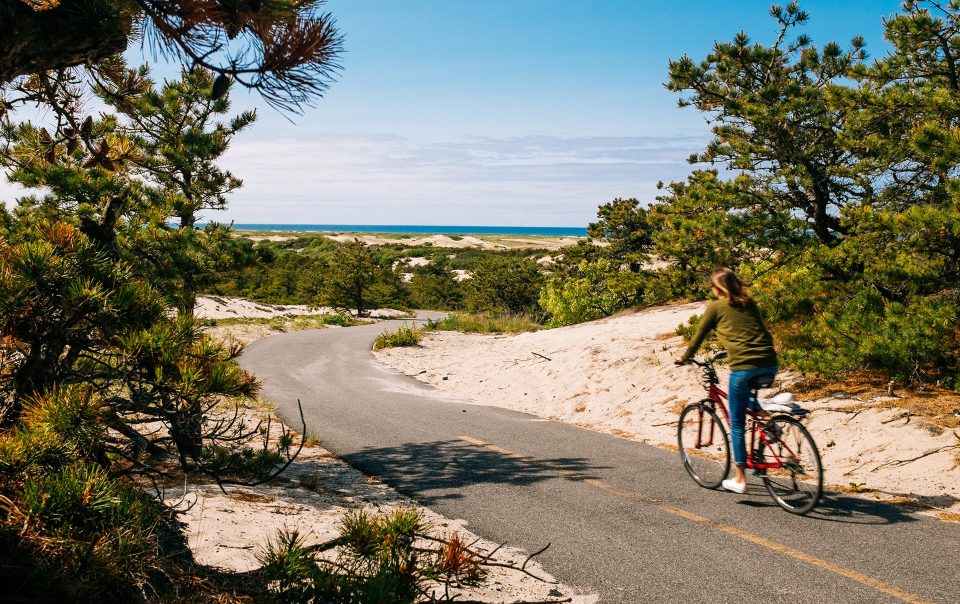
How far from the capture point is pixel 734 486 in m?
5.92

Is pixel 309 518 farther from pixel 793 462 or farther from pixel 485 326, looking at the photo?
pixel 485 326

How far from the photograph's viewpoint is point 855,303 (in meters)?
8.39

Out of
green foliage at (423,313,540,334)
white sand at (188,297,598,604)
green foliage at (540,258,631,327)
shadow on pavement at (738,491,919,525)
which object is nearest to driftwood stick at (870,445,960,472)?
shadow on pavement at (738,491,919,525)

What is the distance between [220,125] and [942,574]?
11206 millimetres

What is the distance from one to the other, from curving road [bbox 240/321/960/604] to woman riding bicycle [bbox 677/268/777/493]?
68cm

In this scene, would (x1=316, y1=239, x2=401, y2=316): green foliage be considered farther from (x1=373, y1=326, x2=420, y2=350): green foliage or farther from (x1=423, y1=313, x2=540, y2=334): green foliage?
(x1=373, y1=326, x2=420, y2=350): green foliage

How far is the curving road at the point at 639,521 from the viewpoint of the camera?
411 cm

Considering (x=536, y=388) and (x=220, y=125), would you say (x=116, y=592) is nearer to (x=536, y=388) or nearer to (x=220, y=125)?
(x=220, y=125)

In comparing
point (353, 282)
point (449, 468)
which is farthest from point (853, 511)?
point (353, 282)

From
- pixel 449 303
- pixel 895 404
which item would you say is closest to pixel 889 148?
pixel 895 404

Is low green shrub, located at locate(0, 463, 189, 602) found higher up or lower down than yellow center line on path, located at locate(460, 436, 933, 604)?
higher up

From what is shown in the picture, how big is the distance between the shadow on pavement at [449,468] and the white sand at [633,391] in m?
2.11

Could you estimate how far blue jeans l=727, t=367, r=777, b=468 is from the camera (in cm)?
558

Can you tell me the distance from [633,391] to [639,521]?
6.23 meters
